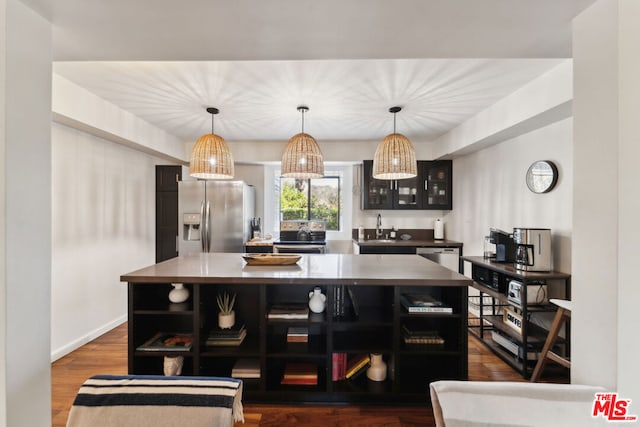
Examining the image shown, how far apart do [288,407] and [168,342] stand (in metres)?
0.96

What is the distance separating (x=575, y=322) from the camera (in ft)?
3.95

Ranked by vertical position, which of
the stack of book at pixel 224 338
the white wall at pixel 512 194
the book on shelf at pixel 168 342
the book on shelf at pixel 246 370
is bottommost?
the book on shelf at pixel 246 370

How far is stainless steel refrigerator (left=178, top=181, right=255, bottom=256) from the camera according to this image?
3979 mm

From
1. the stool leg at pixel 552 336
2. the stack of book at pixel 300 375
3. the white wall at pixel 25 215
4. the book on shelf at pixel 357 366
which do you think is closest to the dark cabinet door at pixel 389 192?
the stool leg at pixel 552 336

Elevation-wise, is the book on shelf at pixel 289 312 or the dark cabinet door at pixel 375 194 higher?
the dark cabinet door at pixel 375 194

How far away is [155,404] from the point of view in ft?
2.76

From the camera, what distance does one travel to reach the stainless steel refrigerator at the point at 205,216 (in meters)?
3.98

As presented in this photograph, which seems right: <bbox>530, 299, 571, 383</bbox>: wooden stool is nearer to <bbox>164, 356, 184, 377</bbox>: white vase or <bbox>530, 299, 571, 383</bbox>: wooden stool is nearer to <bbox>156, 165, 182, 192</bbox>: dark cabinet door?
<bbox>164, 356, 184, 377</bbox>: white vase

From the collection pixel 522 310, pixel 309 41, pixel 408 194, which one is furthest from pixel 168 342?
pixel 408 194

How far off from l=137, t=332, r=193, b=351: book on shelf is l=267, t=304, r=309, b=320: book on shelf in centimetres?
63

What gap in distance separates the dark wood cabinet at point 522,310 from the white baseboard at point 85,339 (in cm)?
387

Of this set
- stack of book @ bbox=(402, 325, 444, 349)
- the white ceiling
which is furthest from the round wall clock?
stack of book @ bbox=(402, 325, 444, 349)

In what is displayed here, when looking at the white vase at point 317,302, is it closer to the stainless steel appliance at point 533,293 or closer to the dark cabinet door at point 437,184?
the stainless steel appliance at point 533,293

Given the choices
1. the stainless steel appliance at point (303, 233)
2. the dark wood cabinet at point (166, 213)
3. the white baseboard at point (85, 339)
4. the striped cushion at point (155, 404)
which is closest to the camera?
the striped cushion at point (155, 404)
